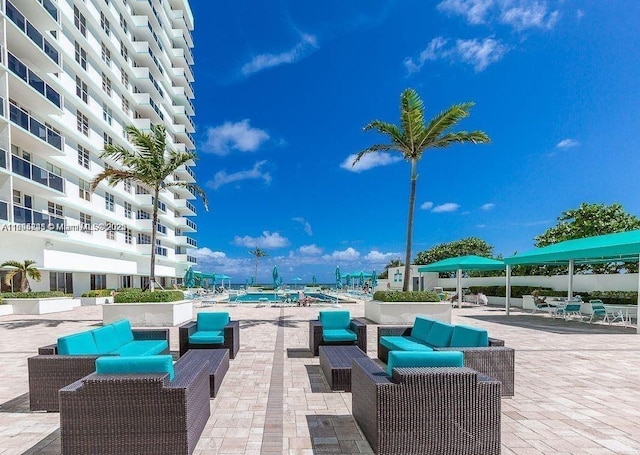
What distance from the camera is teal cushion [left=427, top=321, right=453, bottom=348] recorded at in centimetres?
629

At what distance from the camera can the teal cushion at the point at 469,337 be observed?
5656mm

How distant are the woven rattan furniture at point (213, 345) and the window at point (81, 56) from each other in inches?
962

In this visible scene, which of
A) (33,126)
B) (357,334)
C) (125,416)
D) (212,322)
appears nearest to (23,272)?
(33,126)

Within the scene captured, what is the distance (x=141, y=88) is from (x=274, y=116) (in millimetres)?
12018

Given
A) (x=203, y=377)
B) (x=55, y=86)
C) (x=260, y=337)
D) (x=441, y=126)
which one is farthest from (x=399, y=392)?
(x=55, y=86)

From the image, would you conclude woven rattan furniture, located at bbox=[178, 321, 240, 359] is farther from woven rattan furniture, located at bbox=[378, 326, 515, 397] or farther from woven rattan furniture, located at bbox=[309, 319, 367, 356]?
woven rattan furniture, located at bbox=[378, 326, 515, 397]

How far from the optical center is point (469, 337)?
582cm

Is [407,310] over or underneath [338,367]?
underneath

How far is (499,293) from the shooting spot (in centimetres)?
2439

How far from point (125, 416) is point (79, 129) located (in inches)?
1035

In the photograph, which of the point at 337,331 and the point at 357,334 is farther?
the point at 337,331

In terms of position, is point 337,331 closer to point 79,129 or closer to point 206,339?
point 206,339

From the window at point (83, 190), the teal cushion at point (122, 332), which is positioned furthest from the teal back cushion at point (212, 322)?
the window at point (83, 190)

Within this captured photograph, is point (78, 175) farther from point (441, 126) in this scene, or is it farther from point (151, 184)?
point (441, 126)
